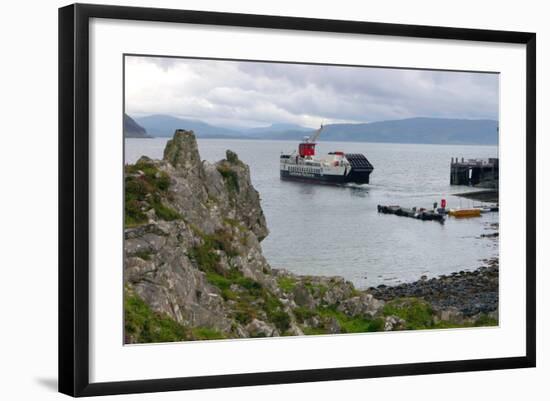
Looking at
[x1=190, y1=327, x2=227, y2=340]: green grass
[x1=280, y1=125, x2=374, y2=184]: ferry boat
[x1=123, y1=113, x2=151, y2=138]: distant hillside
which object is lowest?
[x1=190, y1=327, x2=227, y2=340]: green grass

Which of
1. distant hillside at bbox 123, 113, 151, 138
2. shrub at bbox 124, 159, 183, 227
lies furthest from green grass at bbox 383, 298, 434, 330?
distant hillside at bbox 123, 113, 151, 138

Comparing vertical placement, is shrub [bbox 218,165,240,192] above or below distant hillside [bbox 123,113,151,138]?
below

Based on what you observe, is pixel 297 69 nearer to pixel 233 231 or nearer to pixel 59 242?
pixel 233 231

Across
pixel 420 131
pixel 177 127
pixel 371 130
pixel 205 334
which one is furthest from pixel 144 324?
pixel 420 131

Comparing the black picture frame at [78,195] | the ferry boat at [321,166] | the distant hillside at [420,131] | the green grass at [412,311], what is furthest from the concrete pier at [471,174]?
the black picture frame at [78,195]

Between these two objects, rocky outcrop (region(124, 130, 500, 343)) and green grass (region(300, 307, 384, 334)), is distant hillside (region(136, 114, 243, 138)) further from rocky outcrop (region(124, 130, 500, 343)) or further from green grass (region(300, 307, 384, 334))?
green grass (region(300, 307, 384, 334))

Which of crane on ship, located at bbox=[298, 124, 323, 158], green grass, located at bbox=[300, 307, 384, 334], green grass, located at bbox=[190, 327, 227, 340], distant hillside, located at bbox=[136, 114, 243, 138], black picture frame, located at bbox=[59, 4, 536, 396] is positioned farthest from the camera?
crane on ship, located at bbox=[298, 124, 323, 158]

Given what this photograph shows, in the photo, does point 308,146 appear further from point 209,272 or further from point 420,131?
point 209,272

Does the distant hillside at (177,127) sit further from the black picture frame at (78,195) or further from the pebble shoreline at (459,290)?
the pebble shoreline at (459,290)
